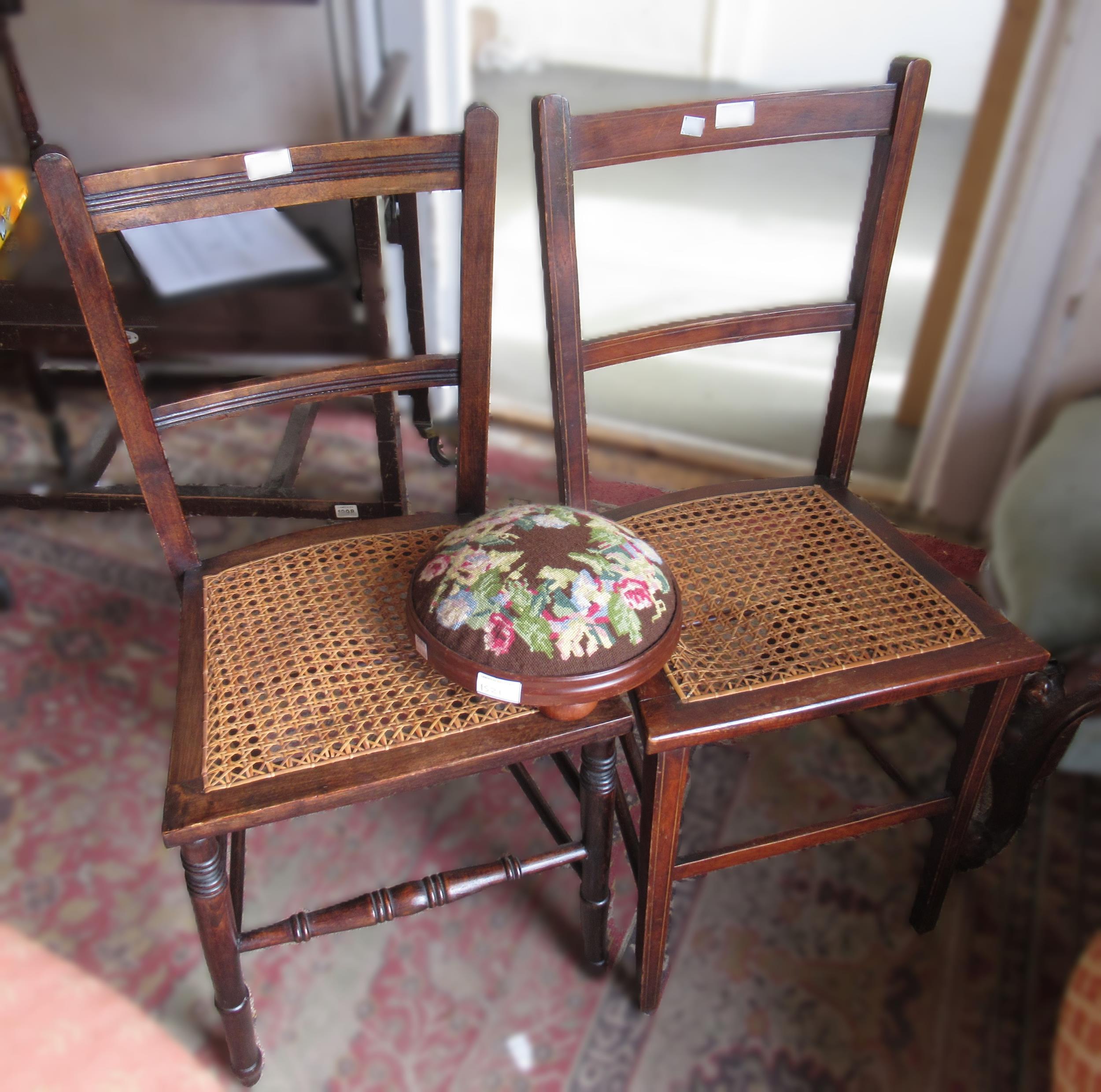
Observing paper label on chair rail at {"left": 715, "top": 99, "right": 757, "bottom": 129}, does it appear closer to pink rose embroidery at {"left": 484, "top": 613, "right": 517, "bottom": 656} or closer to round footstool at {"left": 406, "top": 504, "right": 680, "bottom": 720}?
round footstool at {"left": 406, "top": 504, "right": 680, "bottom": 720}

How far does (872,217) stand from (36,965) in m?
1.40

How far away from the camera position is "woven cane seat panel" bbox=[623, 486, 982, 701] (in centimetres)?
99

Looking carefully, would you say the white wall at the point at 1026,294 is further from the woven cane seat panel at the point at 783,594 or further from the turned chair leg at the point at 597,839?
the turned chair leg at the point at 597,839

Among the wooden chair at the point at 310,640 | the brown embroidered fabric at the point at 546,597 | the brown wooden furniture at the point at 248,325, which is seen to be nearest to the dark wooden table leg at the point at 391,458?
the brown wooden furniture at the point at 248,325

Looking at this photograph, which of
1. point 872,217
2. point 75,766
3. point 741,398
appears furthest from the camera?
point 741,398

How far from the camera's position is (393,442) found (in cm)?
129

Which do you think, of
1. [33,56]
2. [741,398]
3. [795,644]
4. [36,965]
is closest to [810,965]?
[795,644]

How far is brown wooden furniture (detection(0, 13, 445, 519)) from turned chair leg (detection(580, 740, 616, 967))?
47 centimetres

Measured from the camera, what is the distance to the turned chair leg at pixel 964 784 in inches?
41.9

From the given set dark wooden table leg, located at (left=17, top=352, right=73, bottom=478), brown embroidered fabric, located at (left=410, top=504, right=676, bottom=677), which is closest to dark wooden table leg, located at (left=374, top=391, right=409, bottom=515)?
brown embroidered fabric, located at (left=410, top=504, right=676, bottom=677)

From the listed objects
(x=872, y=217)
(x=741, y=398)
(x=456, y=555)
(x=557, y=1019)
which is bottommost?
(x=557, y=1019)

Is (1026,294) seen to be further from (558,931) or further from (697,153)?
(558,931)

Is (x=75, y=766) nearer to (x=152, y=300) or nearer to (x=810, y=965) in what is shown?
(x=152, y=300)

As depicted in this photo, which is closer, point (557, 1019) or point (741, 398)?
point (557, 1019)
